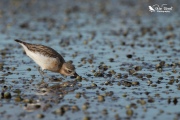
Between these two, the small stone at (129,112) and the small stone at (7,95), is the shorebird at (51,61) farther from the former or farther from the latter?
the small stone at (129,112)

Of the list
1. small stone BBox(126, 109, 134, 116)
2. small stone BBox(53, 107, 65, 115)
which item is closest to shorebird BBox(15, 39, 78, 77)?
small stone BBox(53, 107, 65, 115)

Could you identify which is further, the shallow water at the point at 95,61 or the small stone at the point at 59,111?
the shallow water at the point at 95,61
